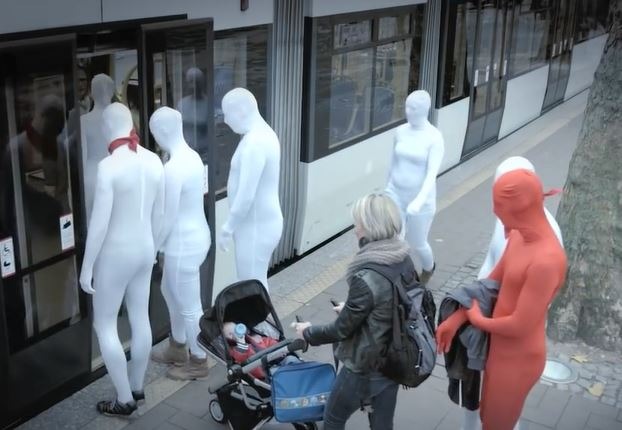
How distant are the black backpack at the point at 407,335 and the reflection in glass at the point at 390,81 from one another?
4.73m

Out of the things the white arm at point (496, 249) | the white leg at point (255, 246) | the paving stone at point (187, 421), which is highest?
the white arm at point (496, 249)

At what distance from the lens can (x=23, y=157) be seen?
4059 mm

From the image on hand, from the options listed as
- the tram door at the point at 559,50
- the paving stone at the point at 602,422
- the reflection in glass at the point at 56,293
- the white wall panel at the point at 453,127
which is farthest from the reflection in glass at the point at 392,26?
the tram door at the point at 559,50

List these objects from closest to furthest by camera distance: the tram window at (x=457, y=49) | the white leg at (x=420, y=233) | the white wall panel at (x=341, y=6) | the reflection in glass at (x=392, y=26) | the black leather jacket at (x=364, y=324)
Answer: the black leather jacket at (x=364, y=324)
the white leg at (x=420, y=233)
the white wall panel at (x=341, y=6)
the reflection in glass at (x=392, y=26)
the tram window at (x=457, y=49)

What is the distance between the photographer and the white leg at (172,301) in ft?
15.0

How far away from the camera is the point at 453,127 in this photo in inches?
401

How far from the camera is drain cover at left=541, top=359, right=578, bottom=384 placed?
495 cm

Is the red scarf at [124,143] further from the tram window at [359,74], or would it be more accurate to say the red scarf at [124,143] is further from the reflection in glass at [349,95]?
the reflection in glass at [349,95]

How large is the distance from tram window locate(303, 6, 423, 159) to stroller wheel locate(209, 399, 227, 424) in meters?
3.08

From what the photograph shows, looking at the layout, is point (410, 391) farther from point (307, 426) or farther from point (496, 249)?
point (496, 249)

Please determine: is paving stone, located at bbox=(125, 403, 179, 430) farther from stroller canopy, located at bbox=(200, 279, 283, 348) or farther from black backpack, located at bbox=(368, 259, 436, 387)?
black backpack, located at bbox=(368, 259, 436, 387)

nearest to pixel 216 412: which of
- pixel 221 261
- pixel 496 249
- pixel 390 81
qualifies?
pixel 221 261

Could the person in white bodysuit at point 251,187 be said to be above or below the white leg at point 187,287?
above

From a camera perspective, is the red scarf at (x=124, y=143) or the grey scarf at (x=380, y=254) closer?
the grey scarf at (x=380, y=254)
